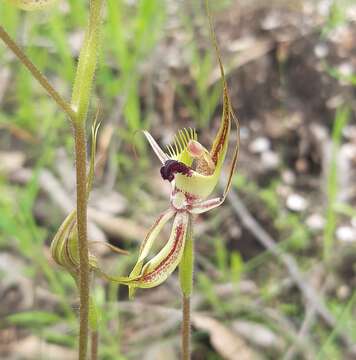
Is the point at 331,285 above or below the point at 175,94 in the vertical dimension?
below

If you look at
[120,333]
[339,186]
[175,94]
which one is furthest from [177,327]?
[175,94]

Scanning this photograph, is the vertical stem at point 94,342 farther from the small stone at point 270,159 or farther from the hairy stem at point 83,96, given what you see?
the small stone at point 270,159

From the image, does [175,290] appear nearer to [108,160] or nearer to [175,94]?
[108,160]

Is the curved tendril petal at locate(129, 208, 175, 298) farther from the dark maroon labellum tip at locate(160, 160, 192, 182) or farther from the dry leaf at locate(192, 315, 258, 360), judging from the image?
the dry leaf at locate(192, 315, 258, 360)

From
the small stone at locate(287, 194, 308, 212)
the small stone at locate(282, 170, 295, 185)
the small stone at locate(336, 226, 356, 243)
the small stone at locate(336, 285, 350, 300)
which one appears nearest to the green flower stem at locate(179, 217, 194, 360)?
the small stone at locate(336, 285, 350, 300)

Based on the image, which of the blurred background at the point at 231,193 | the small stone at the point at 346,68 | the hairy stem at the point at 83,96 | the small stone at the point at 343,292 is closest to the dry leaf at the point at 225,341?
the blurred background at the point at 231,193

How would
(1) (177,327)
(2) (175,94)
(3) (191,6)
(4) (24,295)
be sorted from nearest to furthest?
(1) (177,327) → (4) (24,295) → (2) (175,94) → (3) (191,6)
